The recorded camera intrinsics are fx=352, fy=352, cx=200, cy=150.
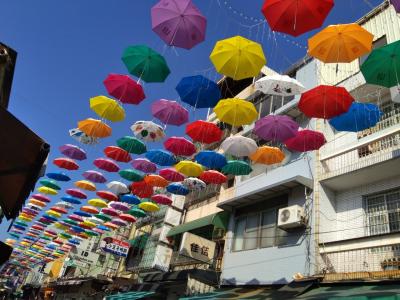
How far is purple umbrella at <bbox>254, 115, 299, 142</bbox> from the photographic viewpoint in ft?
36.6

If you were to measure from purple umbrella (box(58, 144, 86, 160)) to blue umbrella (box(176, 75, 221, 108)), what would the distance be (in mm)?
8367

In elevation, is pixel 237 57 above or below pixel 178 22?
below

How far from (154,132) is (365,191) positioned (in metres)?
8.05

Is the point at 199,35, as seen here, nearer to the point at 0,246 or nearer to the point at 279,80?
the point at 279,80

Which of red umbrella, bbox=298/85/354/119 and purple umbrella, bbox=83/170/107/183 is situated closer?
red umbrella, bbox=298/85/354/119

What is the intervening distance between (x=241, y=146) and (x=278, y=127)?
5.89 feet

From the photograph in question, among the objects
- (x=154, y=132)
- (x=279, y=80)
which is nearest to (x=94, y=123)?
(x=154, y=132)

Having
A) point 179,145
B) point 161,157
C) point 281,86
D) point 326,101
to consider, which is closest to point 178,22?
point 281,86

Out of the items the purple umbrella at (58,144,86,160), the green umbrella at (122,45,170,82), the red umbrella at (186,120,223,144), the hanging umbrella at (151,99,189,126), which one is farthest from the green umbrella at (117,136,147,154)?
the purple umbrella at (58,144,86,160)

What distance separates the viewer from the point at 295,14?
7.75 m

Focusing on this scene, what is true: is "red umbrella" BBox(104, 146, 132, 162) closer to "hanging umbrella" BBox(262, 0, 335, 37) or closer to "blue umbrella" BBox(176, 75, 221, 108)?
"blue umbrella" BBox(176, 75, 221, 108)

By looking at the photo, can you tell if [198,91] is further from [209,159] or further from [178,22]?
[209,159]

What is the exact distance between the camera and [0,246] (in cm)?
491

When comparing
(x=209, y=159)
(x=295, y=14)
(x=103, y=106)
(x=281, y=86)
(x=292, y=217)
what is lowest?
(x=292, y=217)
